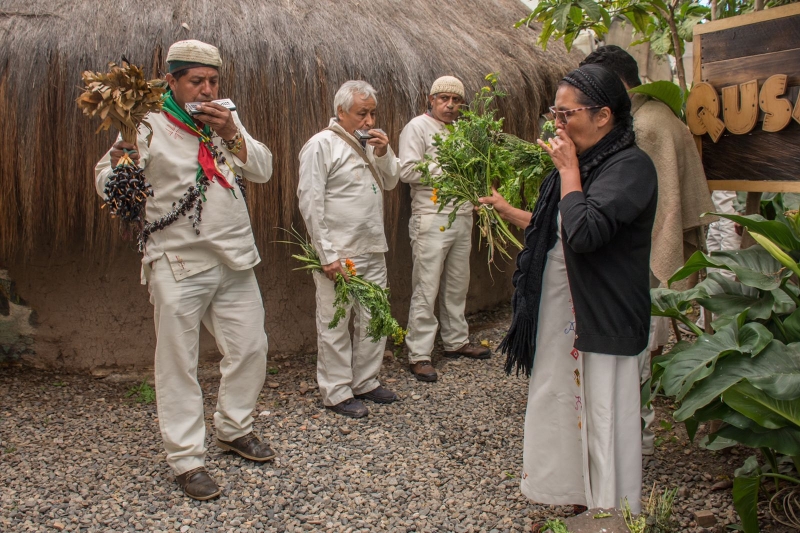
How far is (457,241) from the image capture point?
5043 millimetres

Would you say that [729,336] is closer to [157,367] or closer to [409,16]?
[157,367]

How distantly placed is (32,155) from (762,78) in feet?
13.3

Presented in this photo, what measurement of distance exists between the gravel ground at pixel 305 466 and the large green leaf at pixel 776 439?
48 cm

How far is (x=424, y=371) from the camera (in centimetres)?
485

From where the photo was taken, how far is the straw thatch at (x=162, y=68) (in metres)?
4.29

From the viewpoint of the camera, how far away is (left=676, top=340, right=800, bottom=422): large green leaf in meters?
2.55

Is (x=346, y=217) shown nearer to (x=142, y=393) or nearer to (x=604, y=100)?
(x=142, y=393)

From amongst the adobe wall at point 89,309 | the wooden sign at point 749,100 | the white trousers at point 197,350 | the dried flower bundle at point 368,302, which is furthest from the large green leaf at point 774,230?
the adobe wall at point 89,309

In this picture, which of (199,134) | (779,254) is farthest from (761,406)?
(199,134)

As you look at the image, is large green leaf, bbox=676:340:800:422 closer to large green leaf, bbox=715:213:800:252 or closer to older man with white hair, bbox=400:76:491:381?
large green leaf, bbox=715:213:800:252

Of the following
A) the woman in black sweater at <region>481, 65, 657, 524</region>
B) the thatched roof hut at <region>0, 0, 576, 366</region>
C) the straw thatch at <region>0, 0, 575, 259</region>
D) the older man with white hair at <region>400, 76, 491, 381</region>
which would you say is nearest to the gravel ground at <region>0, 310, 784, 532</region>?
the older man with white hair at <region>400, 76, 491, 381</region>

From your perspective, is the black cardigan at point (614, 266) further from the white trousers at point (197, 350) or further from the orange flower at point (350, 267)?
the orange flower at point (350, 267)

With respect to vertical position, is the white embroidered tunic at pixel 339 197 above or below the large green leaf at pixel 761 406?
above

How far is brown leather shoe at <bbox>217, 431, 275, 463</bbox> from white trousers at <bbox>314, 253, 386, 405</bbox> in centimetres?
72
